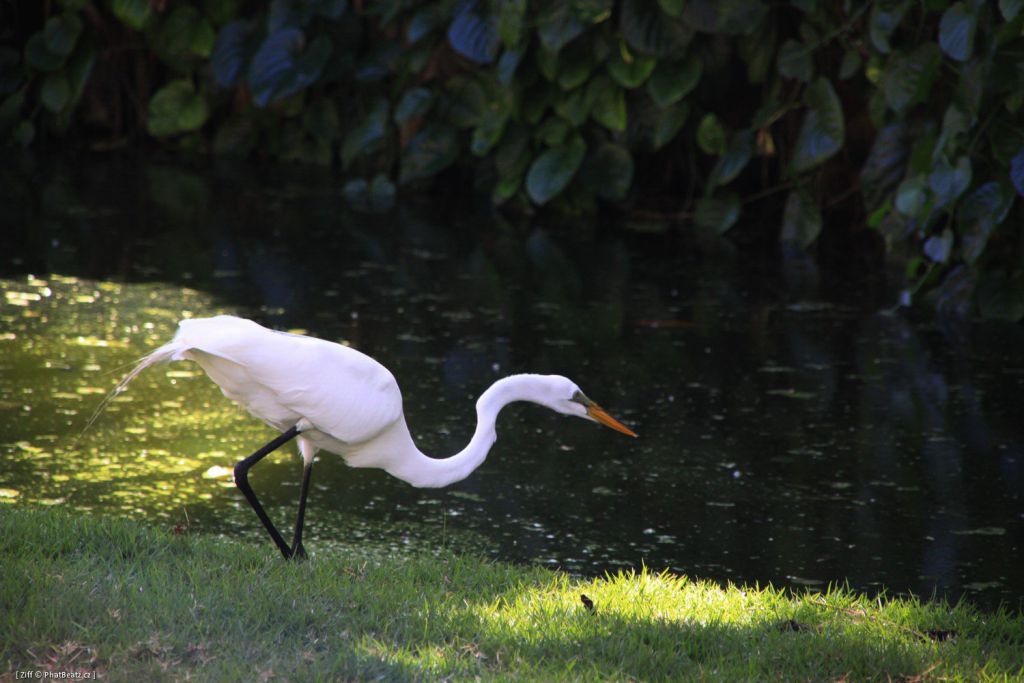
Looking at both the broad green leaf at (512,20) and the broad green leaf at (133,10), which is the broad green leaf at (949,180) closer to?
the broad green leaf at (512,20)

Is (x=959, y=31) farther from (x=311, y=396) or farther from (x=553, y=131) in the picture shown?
(x=311, y=396)

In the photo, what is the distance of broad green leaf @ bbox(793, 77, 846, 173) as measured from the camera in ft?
23.7

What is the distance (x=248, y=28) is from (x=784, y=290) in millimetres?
4843

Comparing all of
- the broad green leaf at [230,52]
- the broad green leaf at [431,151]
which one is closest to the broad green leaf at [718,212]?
the broad green leaf at [431,151]

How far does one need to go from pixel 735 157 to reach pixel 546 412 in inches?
129

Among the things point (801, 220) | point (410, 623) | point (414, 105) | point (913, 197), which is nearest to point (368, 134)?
point (414, 105)

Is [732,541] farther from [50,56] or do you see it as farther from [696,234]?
[50,56]

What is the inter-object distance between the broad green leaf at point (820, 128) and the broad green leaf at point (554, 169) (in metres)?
1.41

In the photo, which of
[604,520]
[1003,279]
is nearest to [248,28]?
[1003,279]

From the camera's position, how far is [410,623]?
280 cm

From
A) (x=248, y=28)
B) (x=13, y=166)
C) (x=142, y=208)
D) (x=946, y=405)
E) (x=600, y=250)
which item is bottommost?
(x=946, y=405)

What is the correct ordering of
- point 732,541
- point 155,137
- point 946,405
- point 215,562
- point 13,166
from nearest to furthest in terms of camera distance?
point 215,562 → point 732,541 → point 946,405 → point 13,166 → point 155,137

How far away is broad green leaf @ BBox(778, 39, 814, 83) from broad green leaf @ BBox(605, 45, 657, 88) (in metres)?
0.79

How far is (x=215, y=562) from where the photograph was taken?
122 inches
